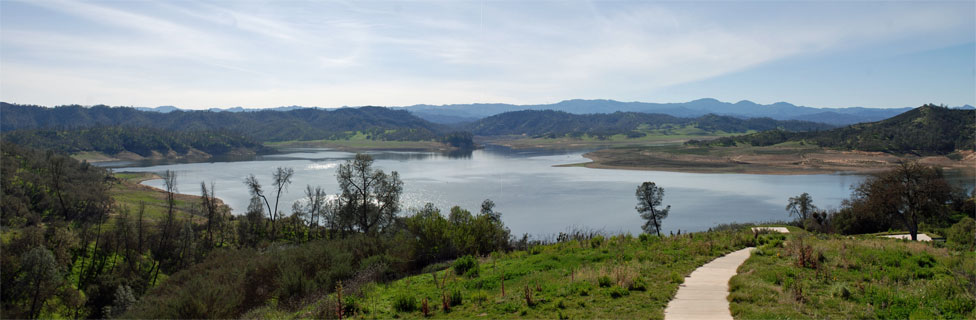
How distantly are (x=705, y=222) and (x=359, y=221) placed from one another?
31.0m

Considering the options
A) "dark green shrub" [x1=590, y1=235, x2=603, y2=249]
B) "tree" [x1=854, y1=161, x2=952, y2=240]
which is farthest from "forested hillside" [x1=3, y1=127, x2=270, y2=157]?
"tree" [x1=854, y1=161, x2=952, y2=240]

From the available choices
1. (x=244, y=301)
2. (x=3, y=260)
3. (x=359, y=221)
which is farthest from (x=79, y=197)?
(x=244, y=301)

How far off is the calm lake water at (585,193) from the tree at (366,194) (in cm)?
1307

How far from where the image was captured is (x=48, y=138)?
156 metres

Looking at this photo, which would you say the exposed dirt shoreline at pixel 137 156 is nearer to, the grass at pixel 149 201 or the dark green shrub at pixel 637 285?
the grass at pixel 149 201

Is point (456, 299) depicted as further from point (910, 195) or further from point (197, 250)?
point (197, 250)

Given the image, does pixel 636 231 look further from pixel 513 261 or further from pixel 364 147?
pixel 364 147

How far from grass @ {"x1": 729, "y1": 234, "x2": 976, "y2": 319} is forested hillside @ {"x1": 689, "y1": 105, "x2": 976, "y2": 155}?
361 ft

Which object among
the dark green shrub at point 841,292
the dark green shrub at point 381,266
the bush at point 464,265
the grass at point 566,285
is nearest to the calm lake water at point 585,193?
the dark green shrub at point 381,266

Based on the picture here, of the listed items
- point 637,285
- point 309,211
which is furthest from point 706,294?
point 309,211

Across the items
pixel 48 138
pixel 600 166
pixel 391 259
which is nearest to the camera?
pixel 391 259

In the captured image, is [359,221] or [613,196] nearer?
[359,221]

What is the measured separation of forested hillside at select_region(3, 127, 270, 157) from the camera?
5861 inches

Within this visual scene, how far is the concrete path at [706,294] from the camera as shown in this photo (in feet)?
27.4
